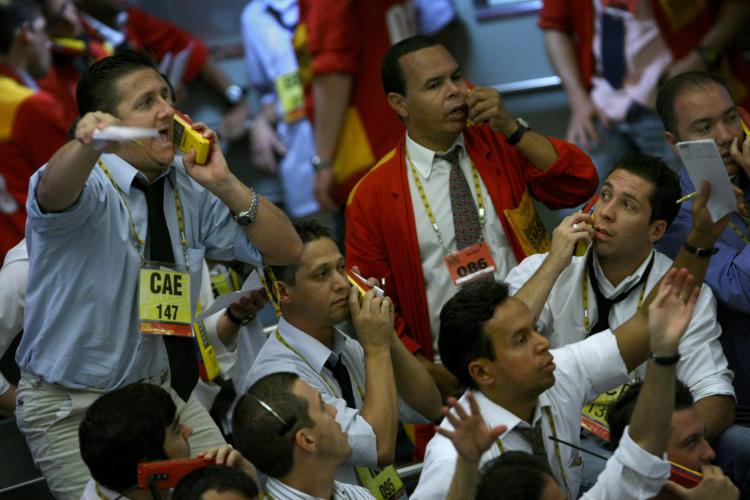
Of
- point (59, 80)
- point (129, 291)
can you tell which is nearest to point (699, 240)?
point (129, 291)

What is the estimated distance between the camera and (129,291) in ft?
11.8

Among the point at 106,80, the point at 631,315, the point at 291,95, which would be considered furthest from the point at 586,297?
the point at 291,95

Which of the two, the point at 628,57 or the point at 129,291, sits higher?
the point at 129,291

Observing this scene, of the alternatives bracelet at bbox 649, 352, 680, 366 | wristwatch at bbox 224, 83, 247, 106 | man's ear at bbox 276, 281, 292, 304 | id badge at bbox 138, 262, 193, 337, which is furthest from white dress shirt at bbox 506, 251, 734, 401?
wristwatch at bbox 224, 83, 247, 106

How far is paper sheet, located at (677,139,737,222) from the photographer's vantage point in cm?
344

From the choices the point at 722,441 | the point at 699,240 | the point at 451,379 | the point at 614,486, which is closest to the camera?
the point at 614,486

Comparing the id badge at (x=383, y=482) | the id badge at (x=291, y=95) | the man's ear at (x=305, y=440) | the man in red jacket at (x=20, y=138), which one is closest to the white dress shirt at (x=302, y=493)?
the man's ear at (x=305, y=440)

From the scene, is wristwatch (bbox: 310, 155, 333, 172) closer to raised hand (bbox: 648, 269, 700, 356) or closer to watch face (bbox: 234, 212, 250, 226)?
watch face (bbox: 234, 212, 250, 226)

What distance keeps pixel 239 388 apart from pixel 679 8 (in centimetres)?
267

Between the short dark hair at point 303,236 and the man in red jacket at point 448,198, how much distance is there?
1.44 ft

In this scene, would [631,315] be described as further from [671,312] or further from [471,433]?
[471,433]

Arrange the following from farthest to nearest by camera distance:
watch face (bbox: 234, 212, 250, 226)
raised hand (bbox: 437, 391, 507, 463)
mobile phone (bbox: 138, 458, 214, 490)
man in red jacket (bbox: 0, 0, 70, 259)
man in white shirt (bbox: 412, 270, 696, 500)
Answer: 1. man in red jacket (bbox: 0, 0, 70, 259)
2. watch face (bbox: 234, 212, 250, 226)
3. man in white shirt (bbox: 412, 270, 696, 500)
4. mobile phone (bbox: 138, 458, 214, 490)
5. raised hand (bbox: 437, 391, 507, 463)

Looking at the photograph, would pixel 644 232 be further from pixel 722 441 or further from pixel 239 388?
pixel 239 388

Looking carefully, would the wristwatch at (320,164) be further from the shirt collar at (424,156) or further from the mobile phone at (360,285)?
the mobile phone at (360,285)
